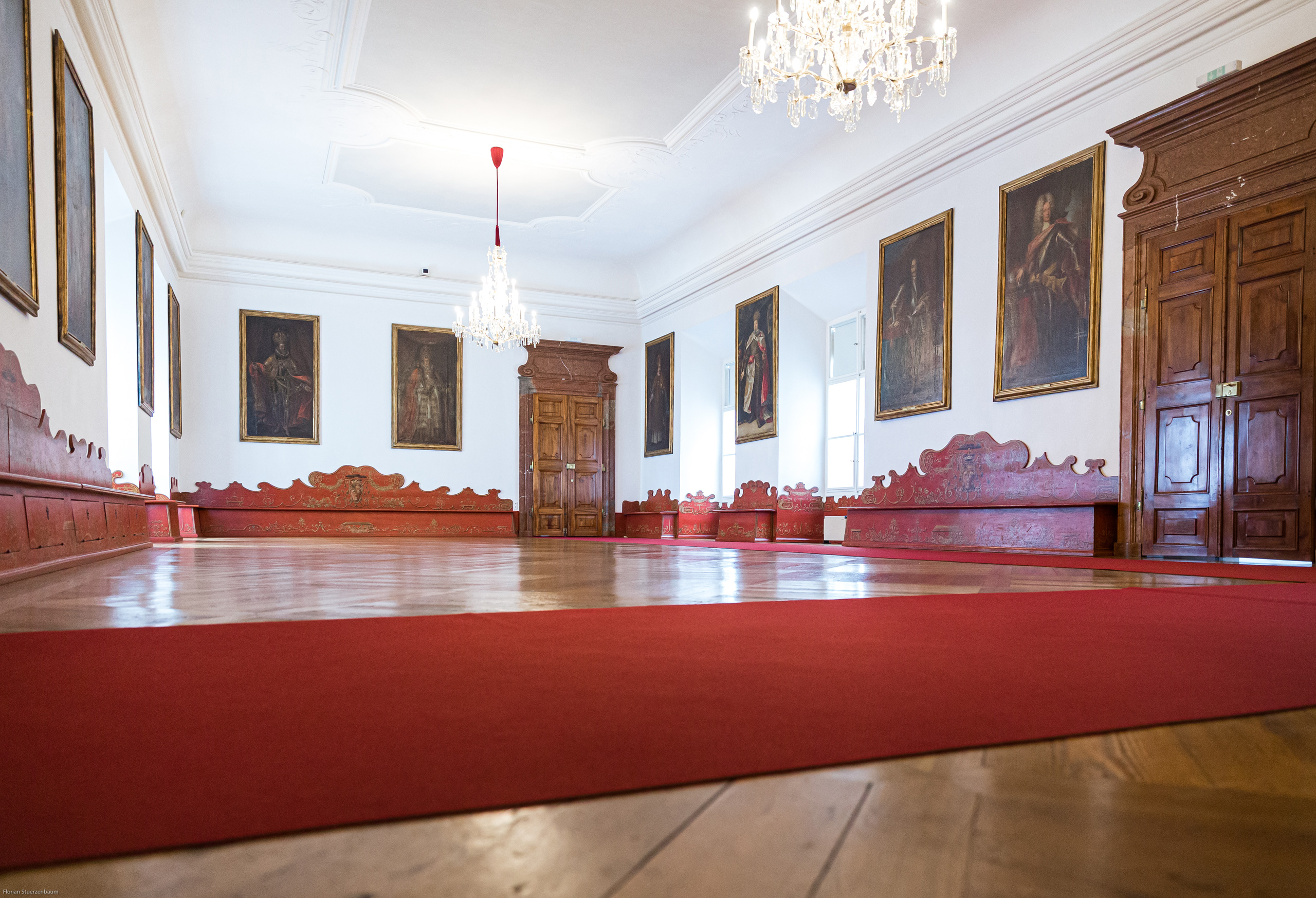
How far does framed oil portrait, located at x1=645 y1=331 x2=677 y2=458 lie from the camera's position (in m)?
13.5

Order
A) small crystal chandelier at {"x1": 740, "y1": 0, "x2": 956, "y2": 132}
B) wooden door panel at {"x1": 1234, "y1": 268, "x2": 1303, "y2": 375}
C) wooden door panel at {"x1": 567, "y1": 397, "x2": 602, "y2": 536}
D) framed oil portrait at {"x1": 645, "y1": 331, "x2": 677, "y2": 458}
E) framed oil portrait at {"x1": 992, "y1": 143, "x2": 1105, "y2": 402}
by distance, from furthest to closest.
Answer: wooden door panel at {"x1": 567, "y1": 397, "x2": 602, "y2": 536}, framed oil portrait at {"x1": 645, "y1": 331, "x2": 677, "y2": 458}, framed oil portrait at {"x1": 992, "y1": 143, "x2": 1105, "y2": 402}, wooden door panel at {"x1": 1234, "y1": 268, "x2": 1303, "y2": 375}, small crystal chandelier at {"x1": 740, "y1": 0, "x2": 956, "y2": 132}

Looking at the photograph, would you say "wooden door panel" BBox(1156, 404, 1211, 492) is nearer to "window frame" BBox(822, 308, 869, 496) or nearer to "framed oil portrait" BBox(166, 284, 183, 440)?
"window frame" BBox(822, 308, 869, 496)

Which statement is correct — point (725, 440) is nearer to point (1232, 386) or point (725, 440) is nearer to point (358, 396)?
point (358, 396)

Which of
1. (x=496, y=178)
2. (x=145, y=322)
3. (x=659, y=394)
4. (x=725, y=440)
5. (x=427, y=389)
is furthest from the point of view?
(x=659, y=394)

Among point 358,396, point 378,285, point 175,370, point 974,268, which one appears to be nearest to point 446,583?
point 974,268

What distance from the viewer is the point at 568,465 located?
1421 cm

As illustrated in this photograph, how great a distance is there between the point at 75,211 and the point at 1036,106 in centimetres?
746

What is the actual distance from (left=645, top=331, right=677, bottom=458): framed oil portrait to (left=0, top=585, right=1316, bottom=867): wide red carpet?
37.4ft

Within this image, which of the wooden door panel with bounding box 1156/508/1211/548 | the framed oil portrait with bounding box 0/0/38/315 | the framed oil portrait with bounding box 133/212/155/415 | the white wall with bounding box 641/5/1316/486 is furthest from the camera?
the framed oil portrait with bounding box 133/212/155/415

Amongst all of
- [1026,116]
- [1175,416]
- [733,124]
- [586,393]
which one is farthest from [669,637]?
[586,393]

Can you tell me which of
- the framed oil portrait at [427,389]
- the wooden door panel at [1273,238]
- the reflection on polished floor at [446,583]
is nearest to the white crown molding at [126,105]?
the framed oil portrait at [427,389]

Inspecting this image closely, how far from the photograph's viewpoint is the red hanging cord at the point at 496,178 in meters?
9.70

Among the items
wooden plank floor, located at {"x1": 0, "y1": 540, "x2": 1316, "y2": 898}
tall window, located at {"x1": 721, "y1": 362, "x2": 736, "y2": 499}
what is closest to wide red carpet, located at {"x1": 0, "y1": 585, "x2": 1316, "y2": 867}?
wooden plank floor, located at {"x1": 0, "y1": 540, "x2": 1316, "y2": 898}

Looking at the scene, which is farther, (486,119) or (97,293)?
(486,119)
